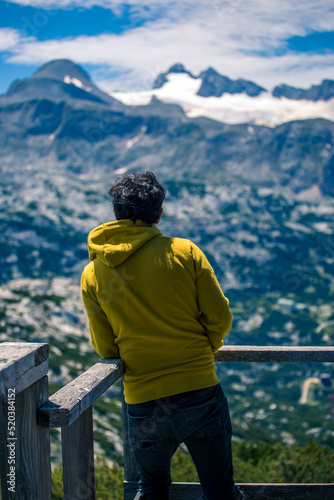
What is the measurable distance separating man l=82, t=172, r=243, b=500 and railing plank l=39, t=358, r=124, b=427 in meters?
0.19

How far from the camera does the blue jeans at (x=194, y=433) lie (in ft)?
12.3

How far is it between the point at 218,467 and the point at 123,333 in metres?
1.22

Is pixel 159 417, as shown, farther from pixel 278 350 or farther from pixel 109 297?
pixel 278 350

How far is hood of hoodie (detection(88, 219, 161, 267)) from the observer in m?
3.86

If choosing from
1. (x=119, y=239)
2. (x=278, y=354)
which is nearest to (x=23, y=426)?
(x=119, y=239)

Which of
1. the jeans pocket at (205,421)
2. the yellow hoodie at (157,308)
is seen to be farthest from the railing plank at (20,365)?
the jeans pocket at (205,421)

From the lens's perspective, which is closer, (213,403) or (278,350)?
(213,403)

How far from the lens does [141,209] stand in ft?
13.4

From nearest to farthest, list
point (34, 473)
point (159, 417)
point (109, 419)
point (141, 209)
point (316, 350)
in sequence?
point (34, 473) < point (159, 417) < point (141, 209) < point (316, 350) < point (109, 419)

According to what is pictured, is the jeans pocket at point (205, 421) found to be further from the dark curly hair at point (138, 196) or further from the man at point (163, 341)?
the dark curly hair at point (138, 196)

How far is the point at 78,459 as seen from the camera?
11.8 feet

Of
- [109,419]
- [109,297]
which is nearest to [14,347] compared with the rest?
[109,297]

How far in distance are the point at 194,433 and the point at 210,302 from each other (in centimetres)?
98

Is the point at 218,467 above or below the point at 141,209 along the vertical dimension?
below
